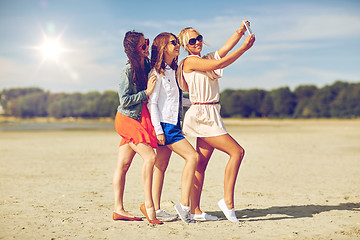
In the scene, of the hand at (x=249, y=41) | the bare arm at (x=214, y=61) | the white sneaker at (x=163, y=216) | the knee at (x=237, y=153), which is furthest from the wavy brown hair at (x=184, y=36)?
the white sneaker at (x=163, y=216)

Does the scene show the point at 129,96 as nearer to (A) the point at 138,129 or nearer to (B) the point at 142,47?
(A) the point at 138,129

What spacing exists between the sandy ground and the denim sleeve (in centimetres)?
150

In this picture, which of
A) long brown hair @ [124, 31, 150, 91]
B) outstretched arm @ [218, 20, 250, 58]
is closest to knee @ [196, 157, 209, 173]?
long brown hair @ [124, 31, 150, 91]

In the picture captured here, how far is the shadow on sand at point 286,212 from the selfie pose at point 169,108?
1040mm

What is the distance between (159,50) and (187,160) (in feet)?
4.42

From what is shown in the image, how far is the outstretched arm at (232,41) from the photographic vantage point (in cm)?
473

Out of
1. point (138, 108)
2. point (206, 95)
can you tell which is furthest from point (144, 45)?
Result: point (206, 95)

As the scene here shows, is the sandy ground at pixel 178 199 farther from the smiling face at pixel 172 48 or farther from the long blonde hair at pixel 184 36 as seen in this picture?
the long blonde hair at pixel 184 36

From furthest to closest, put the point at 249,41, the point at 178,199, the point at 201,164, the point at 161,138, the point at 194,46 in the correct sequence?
the point at 178,199 → the point at 201,164 → the point at 194,46 → the point at 161,138 → the point at 249,41

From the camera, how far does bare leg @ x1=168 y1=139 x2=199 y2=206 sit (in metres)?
4.71

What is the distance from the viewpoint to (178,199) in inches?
279

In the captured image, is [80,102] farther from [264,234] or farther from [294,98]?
[264,234]

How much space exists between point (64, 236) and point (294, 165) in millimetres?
8521

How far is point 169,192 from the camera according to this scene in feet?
25.3
